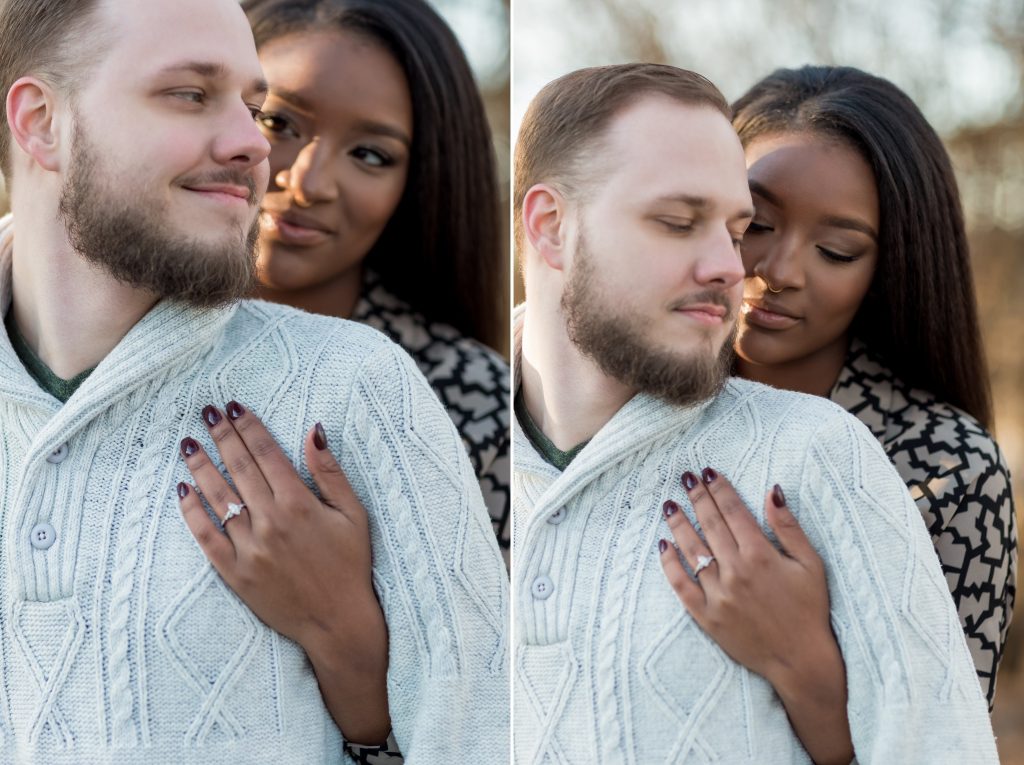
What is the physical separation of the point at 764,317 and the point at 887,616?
442 millimetres

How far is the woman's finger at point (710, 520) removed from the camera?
1.68 meters

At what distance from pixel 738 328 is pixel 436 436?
0.44 m

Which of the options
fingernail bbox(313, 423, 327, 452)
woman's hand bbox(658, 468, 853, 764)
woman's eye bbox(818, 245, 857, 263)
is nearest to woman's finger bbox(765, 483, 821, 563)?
woman's hand bbox(658, 468, 853, 764)

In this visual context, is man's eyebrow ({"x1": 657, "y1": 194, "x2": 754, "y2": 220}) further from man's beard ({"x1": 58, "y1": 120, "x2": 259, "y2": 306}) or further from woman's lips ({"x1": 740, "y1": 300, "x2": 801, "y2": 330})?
man's beard ({"x1": 58, "y1": 120, "x2": 259, "y2": 306})

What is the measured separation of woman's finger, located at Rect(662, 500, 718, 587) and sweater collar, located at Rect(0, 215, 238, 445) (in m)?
0.64

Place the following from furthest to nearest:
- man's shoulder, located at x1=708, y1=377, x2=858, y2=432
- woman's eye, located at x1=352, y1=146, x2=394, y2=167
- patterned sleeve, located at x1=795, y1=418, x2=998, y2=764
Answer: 1. woman's eye, located at x1=352, y1=146, x2=394, y2=167
2. man's shoulder, located at x1=708, y1=377, x2=858, y2=432
3. patterned sleeve, located at x1=795, y1=418, x2=998, y2=764

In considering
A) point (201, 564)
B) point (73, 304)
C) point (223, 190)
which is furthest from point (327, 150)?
point (201, 564)

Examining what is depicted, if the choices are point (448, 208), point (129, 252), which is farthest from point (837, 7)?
point (129, 252)

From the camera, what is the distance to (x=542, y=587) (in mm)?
1787

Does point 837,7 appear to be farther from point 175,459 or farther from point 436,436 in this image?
point 175,459

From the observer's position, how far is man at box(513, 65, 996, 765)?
1.64 m

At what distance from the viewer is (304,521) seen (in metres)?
1.66

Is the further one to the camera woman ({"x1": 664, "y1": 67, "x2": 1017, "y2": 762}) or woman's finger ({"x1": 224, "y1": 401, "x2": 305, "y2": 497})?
woman ({"x1": 664, "y1": 67, "x2": 1017, "y2": 762})

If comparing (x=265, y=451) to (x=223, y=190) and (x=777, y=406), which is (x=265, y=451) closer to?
(x=223, y=190)
